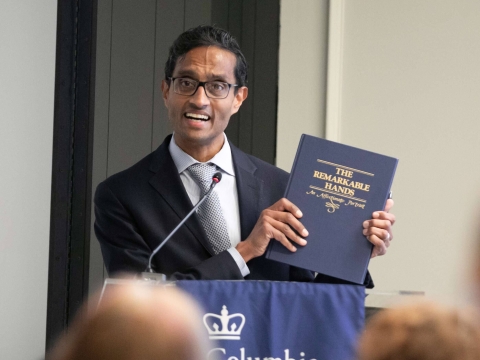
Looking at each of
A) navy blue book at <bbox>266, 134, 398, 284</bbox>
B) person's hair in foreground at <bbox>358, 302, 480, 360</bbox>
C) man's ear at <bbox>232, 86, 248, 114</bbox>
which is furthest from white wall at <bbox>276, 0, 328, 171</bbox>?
person's hair in foreground at <bbox>358, 302, 480, 360</bbox>

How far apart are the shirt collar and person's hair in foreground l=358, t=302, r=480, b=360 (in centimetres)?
197

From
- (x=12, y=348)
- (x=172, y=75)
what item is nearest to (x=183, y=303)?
(x=172, y=75)

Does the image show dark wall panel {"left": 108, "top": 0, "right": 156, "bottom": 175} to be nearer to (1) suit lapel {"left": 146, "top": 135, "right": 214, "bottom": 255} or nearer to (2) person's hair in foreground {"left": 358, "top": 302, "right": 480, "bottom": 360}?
Result: (1) suit lapel {"left": 146, "top": 135, "right": 214, "bottom": 255}

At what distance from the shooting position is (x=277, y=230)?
2344mm

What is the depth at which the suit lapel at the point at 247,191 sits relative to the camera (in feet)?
8.72

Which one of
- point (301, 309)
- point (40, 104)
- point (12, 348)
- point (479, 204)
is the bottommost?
point (12, 348)

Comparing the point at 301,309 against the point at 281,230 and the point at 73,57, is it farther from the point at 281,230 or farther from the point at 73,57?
the point at 73,57

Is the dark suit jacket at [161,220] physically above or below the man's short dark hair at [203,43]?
below

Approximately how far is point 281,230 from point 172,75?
82 cm

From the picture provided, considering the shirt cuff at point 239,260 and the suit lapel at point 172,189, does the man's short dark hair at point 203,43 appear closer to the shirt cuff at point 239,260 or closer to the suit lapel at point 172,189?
the suit lapel at point 172,189

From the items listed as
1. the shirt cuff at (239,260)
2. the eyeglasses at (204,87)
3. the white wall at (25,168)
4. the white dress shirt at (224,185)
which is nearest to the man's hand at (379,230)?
the shirt cuff at (239,260)

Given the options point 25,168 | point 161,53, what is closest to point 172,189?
point 25,168

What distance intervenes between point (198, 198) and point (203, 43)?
1.86ft

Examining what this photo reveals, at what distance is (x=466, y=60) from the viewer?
14.6 feet
